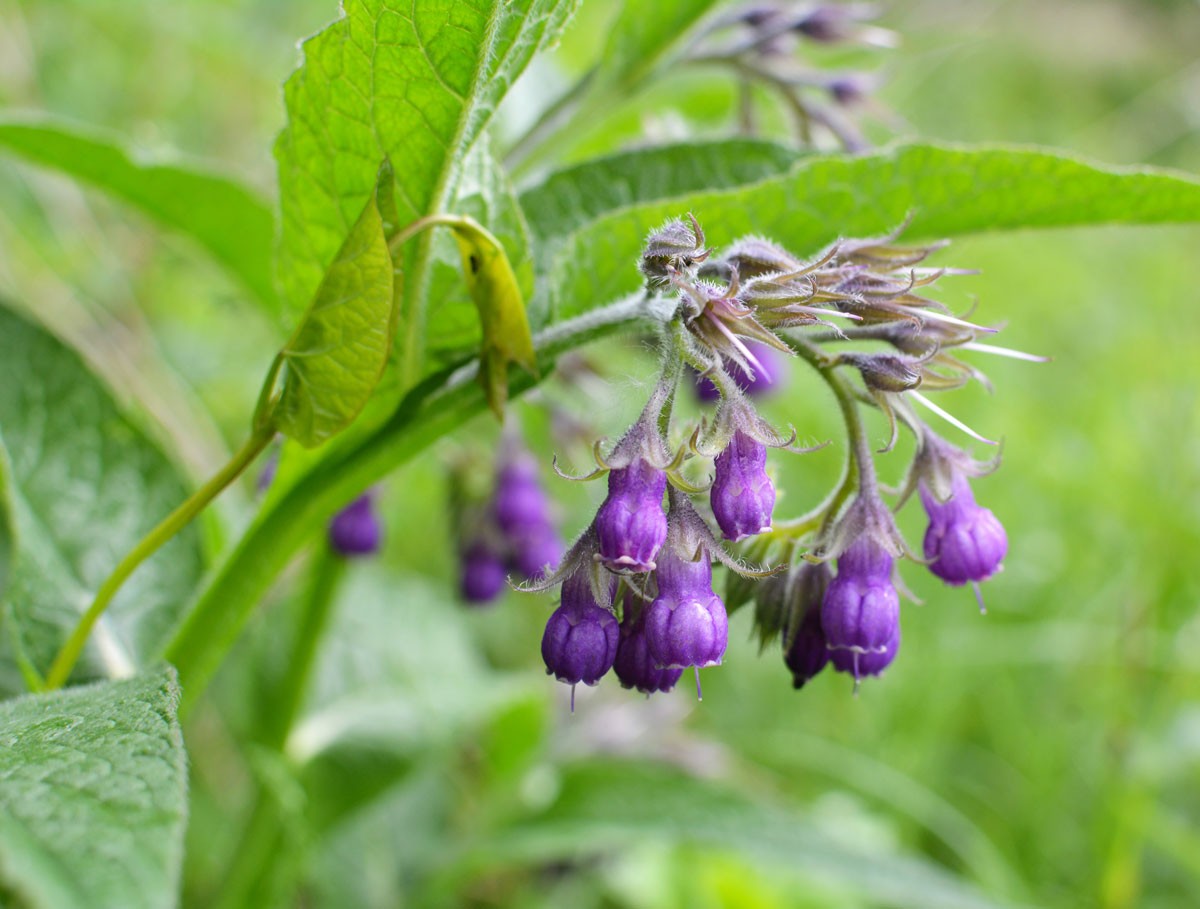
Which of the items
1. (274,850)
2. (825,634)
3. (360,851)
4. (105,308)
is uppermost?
(105,308)

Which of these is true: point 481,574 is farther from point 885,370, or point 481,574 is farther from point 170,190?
point 885,370

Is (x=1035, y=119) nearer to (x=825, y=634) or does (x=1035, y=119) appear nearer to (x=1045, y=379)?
(x=1045, y=379)

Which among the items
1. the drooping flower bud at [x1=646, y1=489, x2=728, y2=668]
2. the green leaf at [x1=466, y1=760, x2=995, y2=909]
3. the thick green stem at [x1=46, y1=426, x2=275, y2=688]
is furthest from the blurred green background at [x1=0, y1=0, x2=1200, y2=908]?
the thick green stem at [x1=46, y1=426, x2=275, y2=688]

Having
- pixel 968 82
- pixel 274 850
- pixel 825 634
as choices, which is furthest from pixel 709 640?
pixel 968 82

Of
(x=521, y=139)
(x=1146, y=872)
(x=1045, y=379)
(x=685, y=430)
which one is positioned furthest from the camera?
(x=1045, y=379)

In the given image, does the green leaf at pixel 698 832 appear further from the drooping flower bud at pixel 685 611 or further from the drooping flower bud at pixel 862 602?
the drooping flower bud at pixel 685 611

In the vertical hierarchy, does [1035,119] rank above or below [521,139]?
above
